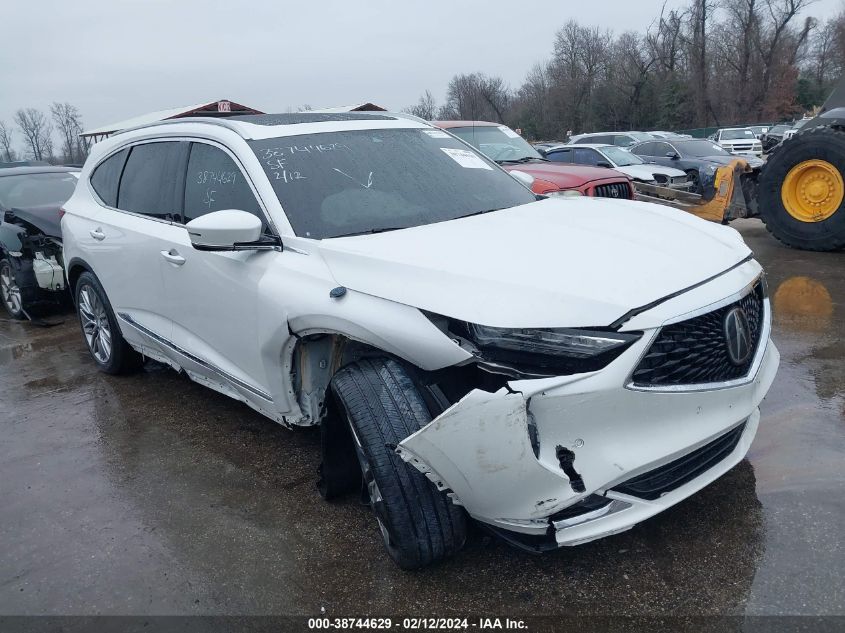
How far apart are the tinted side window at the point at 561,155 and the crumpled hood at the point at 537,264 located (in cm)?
1027

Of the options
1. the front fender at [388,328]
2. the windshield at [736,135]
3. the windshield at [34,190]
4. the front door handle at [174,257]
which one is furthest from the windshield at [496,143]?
the windshield at [736,135]

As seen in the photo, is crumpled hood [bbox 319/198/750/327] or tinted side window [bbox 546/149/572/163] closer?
crumpled hood [bbox 319/198/750/327]

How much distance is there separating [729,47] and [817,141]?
5307 cm

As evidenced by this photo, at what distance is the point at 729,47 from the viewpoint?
53.3m

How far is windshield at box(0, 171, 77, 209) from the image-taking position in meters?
7.66

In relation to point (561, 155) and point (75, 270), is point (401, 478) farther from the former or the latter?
point (561, 155)

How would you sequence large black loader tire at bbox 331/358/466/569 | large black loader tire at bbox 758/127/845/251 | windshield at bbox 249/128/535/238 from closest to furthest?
large black loader tire at bbox 331/358/466/569, windshield at bbox 249/128/535/238, large black loader tire at bbox 758/127/845/251

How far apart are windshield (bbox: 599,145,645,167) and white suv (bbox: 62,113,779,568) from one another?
30.7 feet

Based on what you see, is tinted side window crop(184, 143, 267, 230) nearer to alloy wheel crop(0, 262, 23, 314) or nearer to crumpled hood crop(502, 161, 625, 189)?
crumpled hood crop(502, 161, 625, 189)

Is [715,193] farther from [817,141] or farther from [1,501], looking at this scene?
[1,501]

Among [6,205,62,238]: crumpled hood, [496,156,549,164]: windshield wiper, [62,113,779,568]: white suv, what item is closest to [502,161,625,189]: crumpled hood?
[496,156,549,164]: windshield wiper

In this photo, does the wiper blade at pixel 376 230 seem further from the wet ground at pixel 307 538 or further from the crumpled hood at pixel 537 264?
the wet ground at pixel 307 538

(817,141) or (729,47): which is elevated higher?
(729,47)

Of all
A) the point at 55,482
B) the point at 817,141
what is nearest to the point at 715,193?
the point at 817,141
